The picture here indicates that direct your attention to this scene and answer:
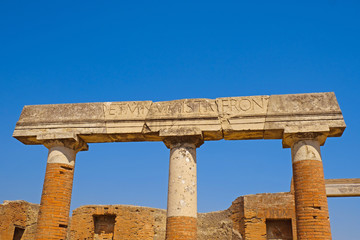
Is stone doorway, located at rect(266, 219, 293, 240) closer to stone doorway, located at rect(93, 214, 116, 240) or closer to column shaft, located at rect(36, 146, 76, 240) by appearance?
stone doorway, located at rect(93, 214, 116, 240)

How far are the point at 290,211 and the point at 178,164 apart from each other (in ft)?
27.0

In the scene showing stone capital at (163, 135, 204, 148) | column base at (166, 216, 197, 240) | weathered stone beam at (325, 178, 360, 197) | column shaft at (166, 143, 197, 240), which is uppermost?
weathered stone beam at (325, 178, 360, 197)

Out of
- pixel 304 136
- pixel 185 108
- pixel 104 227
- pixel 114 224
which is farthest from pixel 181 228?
pixel 104 227

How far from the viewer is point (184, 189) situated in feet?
28.8

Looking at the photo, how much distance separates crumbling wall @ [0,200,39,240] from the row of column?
827 cm

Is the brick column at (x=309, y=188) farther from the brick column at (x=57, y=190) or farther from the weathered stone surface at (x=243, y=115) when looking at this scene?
the brick column at (x=57, y=190)

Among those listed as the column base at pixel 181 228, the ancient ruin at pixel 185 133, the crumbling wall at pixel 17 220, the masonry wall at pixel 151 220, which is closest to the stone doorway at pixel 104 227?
the masonry wall at pixel 151 220

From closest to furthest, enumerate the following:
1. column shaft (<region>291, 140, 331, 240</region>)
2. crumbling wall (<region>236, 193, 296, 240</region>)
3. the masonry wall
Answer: column shaft (<region>291, 140, 331, 240</region>) < crumbling wall (<region>236, 193, 296, 240</region>) < the masonry wall

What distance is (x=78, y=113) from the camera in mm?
9844

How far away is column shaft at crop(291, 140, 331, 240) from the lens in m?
8.20

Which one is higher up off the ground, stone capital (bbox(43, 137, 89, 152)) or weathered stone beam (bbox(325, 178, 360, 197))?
weathered stone beam (bbox(325, 178, 360, 197))

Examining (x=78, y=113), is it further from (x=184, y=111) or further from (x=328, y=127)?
(x=328, y=127)

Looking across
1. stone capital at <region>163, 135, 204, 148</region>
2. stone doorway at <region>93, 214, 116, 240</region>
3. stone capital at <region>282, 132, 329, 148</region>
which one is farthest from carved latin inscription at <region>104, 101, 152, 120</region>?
stone doorway at <region>93, 214, 116, 240</region>

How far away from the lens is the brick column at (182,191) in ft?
27.8
